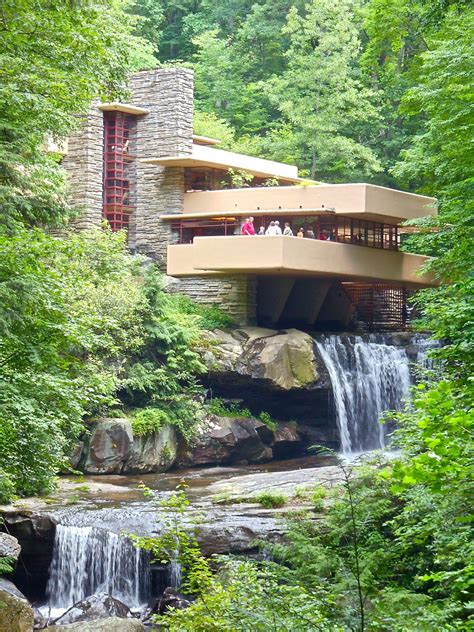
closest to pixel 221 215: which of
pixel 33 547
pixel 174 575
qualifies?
pixel 33 547

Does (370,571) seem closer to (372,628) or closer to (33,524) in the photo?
(372,628)

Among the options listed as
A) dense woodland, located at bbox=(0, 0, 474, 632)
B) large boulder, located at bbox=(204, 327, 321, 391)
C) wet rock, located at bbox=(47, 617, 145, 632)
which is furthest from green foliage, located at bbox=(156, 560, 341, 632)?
large boulder, located at bbox=(204, 327, 321, 391)

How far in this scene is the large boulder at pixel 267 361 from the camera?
31109 millimetres

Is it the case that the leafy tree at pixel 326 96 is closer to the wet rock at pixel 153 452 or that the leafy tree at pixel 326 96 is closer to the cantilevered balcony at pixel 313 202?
the cantilevered balcony at pixel 313 202

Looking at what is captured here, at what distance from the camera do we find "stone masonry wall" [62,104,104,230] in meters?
35.2

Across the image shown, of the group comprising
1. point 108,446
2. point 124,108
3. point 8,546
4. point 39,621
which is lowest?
point 39,621

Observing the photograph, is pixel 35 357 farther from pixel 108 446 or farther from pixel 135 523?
pixel 108 446

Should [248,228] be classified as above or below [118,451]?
above

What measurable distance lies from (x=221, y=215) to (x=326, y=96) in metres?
13.4

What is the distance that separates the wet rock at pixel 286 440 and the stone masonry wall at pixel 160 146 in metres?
6.89

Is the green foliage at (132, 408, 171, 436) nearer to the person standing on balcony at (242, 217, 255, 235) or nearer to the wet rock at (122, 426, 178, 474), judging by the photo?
the wet rock at (122, 426, 178, 474)

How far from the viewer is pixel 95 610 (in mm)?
18484

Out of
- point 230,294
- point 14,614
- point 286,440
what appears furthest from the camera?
point 230,294

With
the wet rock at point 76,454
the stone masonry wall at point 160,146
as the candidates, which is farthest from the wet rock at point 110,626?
the stone masonry wall at point 160,146
